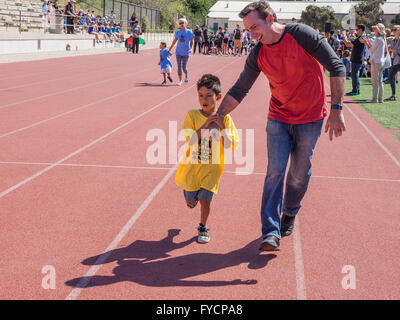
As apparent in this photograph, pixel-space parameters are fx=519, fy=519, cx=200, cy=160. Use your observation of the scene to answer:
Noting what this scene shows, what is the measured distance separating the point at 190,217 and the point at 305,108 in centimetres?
174

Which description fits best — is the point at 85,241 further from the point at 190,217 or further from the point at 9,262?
the point at 190,217

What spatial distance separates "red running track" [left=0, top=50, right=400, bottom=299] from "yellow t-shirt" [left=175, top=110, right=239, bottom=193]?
54cm

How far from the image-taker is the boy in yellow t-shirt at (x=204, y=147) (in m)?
4.50

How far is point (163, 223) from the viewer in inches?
201

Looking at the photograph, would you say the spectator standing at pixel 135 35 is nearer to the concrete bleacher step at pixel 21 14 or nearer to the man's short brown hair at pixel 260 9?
the concrete bleacher step at pixel 21 14

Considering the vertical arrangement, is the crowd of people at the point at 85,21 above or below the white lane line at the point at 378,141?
above

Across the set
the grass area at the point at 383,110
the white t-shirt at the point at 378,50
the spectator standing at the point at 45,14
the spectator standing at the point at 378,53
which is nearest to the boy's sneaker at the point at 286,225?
the grass area at the point at 383,110

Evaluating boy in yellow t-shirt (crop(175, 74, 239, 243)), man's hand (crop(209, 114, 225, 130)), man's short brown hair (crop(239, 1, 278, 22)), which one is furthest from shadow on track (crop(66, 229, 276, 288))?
man's short brown hair (crop(239, 1, 278, 22))

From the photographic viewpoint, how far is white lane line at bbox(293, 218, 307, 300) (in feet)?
12.2

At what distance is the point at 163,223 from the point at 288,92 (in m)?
1.81

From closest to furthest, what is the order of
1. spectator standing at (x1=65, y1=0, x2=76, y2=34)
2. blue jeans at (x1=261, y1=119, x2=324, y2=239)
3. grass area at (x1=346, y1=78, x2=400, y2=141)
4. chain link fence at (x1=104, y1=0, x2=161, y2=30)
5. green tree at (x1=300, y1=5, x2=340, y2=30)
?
blue jeans at (x1=261, y1=119, x2=324, y2=239) → grass area at (x1=346, y1=78, x2=400, y2=141) → spectator standing at (x1=65, y1=0, x2=76, y2=34) → chain link fence at (x1=104, y1=0, x2=161, y2=30) → green tree at (x1=300, y1=5, x2=340, y2=30)

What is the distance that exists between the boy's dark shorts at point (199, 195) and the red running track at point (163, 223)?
38 centimetres

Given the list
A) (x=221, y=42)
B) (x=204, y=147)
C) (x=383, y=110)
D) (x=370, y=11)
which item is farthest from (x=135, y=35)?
(x=370, y=11)

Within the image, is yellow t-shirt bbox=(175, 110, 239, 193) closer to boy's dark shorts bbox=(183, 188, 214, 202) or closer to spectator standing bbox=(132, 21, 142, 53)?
boy's dark shorts bbox=(183, 188, 214, 202)
